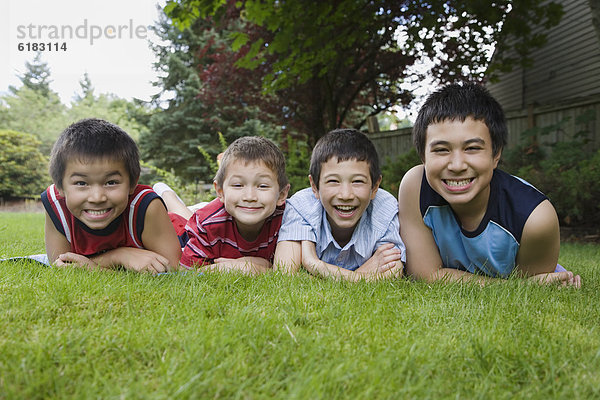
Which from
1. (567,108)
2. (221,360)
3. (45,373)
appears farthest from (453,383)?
(567,108)

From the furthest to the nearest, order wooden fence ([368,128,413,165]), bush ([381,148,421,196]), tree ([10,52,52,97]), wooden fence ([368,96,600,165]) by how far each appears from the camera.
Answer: tree ([10,52,52,97]) → wooden fence ([368,128,413,165]) → wooden fence ([368,96,600,165]) → bush ([381,148,421,196])

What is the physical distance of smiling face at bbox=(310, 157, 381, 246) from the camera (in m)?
3.20

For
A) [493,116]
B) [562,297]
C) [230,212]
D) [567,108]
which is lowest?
[562,297]

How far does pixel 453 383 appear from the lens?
4.75 ft

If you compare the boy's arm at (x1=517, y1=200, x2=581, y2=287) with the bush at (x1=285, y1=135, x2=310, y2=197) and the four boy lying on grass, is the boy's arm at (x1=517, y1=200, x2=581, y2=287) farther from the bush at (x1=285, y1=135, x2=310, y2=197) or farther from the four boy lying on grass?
the bush at (x1=285, y1=135, x2=310, y2=197)

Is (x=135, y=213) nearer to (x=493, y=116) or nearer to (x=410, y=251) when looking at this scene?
(x=410, y=251)

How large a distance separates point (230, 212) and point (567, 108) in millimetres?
10499

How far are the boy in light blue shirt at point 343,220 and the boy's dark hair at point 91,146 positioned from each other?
1278mm

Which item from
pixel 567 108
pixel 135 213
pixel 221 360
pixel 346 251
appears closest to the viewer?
pixel 221 360

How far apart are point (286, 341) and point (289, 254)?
1.60 meters

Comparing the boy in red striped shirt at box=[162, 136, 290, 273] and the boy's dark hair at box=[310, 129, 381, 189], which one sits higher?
the boy's dark hair at box=[310, 129, 381, 189]

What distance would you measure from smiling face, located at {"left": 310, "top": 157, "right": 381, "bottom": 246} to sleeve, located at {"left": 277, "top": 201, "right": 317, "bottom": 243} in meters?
0.21

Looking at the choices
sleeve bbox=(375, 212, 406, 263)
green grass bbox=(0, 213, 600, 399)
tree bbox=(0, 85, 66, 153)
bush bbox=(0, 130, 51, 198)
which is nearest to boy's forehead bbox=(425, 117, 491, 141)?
sleeve bbox=(375, 212, 406, 263)

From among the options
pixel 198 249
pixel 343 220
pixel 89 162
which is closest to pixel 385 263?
pixel 343 220
